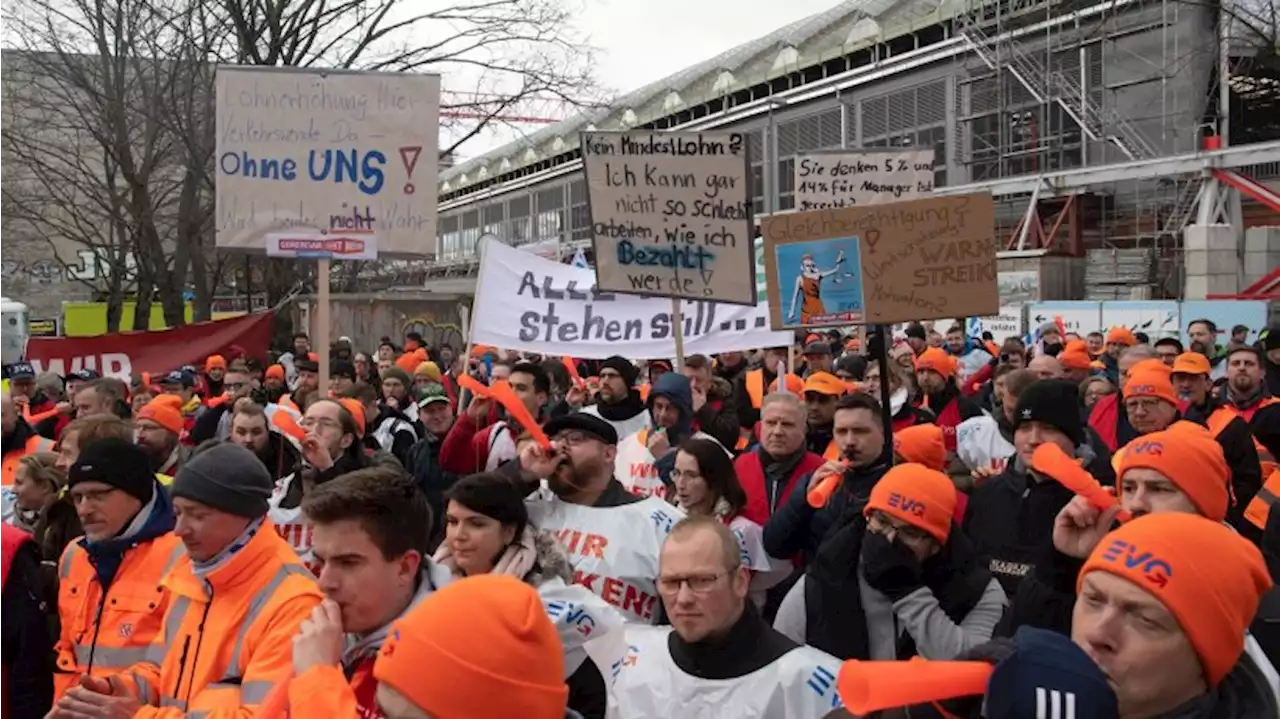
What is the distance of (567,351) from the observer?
31.0 feet

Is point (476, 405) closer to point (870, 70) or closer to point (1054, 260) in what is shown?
point (1054, 260)

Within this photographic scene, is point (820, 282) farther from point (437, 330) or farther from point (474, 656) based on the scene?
point (437, 330)

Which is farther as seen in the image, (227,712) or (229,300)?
(229,300)

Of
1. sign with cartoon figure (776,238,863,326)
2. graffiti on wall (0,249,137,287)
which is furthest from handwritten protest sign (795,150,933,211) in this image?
graffiti on wall (0,249,137,287)

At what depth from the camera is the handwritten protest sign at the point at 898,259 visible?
5992mm

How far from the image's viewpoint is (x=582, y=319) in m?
9.56

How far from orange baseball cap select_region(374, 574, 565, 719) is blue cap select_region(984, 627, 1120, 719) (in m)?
0.78

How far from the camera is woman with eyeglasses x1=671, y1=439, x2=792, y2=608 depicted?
4.76 meters

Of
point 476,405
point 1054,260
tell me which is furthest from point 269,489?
point 1054,260

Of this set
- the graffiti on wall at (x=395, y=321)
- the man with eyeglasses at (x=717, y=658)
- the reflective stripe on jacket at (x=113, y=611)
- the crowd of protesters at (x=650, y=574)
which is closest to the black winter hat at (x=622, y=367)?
the crowd of protesters at (x=650, y=574)

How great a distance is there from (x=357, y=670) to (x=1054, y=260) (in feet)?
84.6

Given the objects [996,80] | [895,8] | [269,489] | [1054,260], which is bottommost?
[269,489]

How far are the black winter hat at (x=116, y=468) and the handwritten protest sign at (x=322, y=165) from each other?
4.52 meters

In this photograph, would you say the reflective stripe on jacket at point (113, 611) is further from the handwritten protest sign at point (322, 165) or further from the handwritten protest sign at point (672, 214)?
the handwritten protest sign at point (322, 165)
